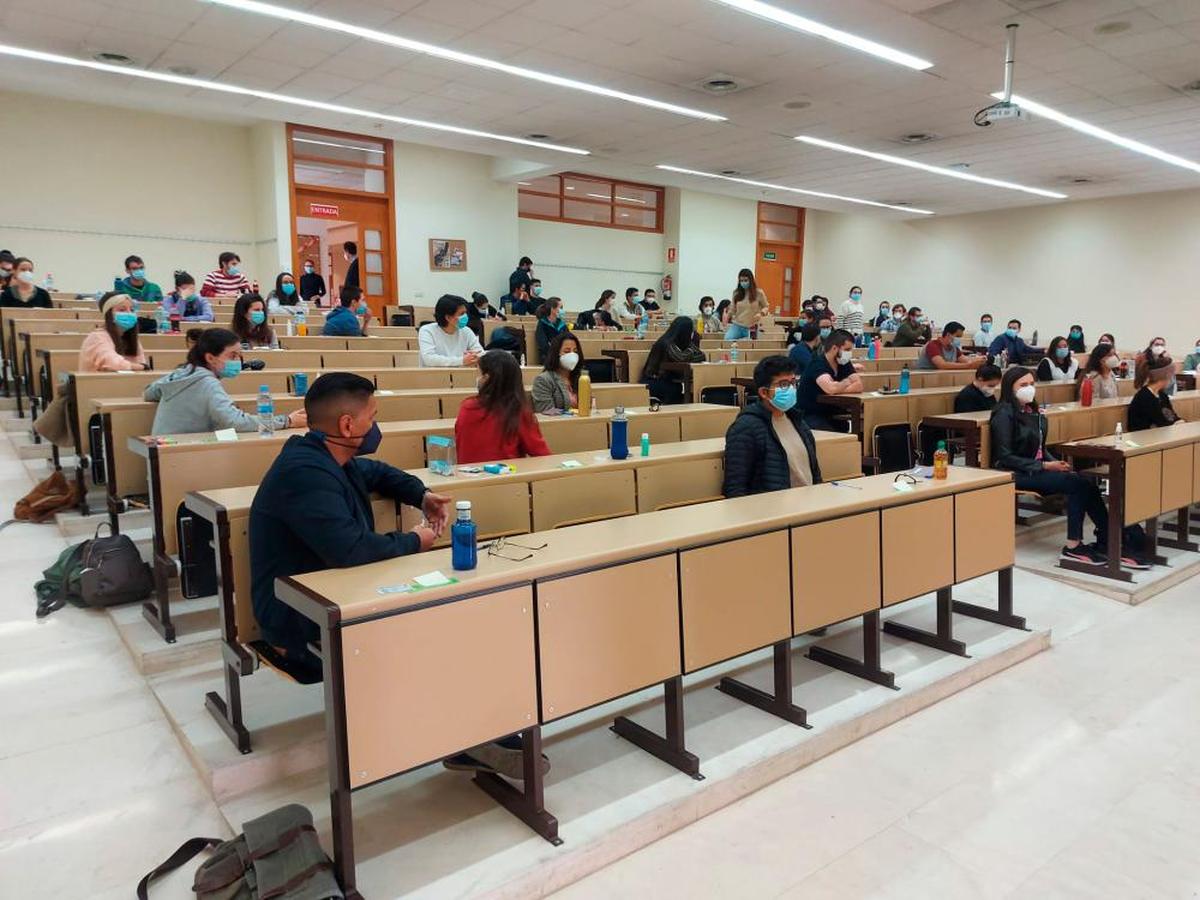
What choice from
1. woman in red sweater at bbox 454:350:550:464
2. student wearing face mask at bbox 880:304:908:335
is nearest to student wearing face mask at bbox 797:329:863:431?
woman in red sweater at bbox 454:350:550:464

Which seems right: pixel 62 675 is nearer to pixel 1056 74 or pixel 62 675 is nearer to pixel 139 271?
pixel 139 271

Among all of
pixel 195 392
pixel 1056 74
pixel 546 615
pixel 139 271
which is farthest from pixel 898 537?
pixel 139 271

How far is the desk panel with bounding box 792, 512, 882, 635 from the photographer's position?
2863 mm

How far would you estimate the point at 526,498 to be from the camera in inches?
130

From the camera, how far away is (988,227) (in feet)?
54.3

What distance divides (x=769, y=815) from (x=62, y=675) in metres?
2.61

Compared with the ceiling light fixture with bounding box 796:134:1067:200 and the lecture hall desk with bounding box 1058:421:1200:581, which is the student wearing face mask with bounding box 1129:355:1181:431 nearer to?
the lecture hall desk with bounding box 1058:421:1200:581

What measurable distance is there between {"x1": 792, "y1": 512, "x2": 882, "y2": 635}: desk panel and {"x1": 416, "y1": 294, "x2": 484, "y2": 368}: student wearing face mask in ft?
11.0

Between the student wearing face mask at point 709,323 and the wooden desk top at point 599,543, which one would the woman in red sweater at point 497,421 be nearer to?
the wooden desk top at point 599,543

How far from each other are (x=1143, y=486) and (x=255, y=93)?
26.9 ft

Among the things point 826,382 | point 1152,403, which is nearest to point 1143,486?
point 1152,403

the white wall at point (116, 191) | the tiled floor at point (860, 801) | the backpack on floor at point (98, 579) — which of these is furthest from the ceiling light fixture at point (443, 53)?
the white wall at point (116, 191)

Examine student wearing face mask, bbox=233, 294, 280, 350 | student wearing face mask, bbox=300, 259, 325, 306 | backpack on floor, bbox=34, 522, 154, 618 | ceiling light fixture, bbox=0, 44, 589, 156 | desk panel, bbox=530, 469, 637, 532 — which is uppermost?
ceiling light fixture, bbox=0, 44, 589, 156

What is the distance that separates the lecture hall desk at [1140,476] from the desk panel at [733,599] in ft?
9.45
